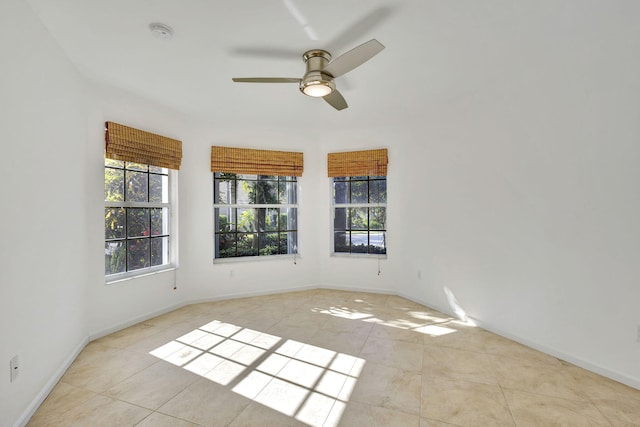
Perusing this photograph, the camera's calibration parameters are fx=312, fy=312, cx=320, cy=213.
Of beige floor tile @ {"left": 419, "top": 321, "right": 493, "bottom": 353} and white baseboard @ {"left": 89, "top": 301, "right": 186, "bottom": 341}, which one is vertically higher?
white baseboard @ {"left": 89, "top": 301, "right": 186, "bottom": 341}

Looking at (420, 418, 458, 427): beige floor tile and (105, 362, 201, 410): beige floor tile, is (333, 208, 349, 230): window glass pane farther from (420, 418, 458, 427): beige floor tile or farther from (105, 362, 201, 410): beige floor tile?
(420, 418, 458, 427): beige floor tile

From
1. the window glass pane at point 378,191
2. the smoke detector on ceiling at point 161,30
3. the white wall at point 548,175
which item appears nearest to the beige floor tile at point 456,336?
the white wall at point 548,175

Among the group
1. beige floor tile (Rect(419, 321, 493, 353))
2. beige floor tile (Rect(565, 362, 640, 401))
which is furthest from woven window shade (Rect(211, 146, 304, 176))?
beige floor tile (Rect(565, 362, 640, 401))

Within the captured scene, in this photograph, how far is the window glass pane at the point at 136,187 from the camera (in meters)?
3.40

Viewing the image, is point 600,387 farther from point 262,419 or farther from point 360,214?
point 360,214

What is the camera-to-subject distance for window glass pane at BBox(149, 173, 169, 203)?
12.0 feet

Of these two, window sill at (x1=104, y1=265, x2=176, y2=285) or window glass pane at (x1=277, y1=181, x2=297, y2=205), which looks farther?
window glass pane at (x1=277, y1=181, x2=297, y2=205)

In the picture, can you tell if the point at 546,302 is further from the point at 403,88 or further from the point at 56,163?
the point at 56,163

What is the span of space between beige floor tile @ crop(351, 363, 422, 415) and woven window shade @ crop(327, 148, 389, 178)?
2724 mm

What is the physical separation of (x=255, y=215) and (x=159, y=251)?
133cm

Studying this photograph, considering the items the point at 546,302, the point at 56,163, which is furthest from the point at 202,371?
the point at 546,302

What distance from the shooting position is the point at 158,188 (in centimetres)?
376

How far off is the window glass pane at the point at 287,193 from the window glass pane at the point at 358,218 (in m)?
0.90

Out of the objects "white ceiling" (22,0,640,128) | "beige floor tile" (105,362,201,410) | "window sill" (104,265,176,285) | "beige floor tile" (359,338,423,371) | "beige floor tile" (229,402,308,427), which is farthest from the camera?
"window sill" (104,265,176,285)
